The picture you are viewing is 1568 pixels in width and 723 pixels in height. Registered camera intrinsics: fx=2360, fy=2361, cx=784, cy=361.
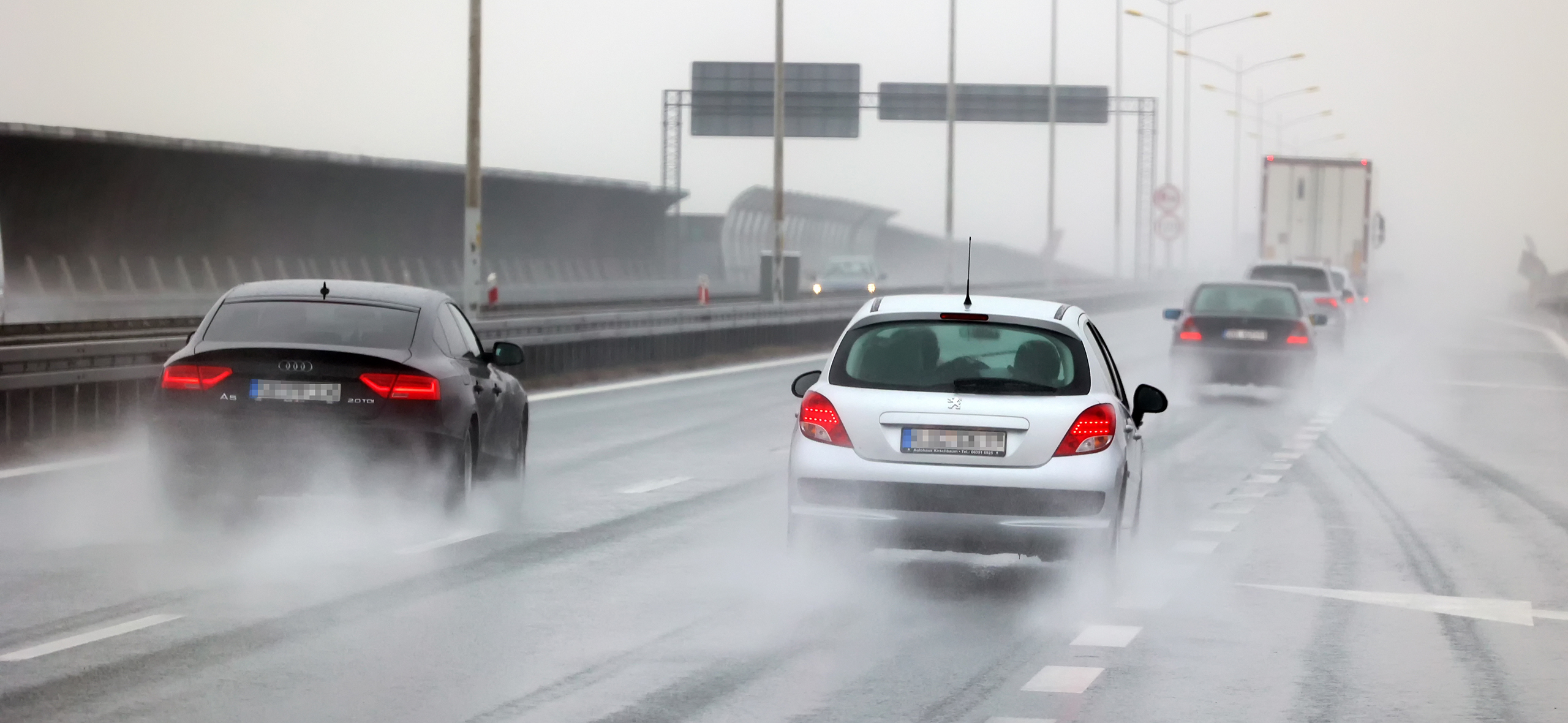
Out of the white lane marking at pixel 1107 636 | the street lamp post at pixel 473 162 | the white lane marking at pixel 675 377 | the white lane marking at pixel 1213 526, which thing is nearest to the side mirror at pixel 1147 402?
the white lane marking at pixel 1213 526

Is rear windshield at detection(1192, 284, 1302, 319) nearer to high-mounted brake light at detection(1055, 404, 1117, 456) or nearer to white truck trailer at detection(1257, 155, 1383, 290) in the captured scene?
high-mounted brake light at detection(1055, 404, 1117, 456)

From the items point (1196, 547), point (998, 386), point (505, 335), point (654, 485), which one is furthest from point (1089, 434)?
point (505, 335)

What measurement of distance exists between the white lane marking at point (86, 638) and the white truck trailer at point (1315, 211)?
40853mm

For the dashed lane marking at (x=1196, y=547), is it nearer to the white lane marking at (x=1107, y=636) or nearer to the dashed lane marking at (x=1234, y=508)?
the dashed lane marking at (x=1234, y=508)

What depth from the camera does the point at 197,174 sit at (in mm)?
46219

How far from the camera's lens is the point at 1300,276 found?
37.4m

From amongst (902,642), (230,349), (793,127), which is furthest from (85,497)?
(793,127)

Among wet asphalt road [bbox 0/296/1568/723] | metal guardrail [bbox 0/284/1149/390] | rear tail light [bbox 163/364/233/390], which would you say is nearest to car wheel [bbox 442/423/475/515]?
wet asphalt road [bbox 0/296/1568/723]

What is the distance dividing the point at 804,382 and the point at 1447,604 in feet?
10.6

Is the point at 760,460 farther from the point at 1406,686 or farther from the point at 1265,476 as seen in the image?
the point at 1406,686

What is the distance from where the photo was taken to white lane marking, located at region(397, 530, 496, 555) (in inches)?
456

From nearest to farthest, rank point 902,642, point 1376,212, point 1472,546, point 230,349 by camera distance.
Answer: point 902,642 → point 230,349 → point 1472,546 → point 1376,212

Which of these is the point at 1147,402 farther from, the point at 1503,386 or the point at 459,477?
the point at 1503,386

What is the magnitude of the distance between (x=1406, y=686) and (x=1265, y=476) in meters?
9.03
